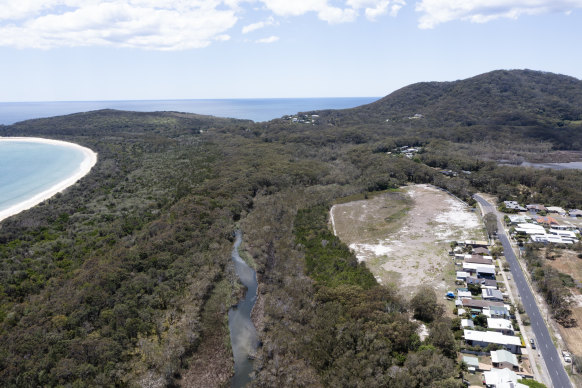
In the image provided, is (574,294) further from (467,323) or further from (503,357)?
(503,357)

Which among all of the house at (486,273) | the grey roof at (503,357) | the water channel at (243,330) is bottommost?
the water channel at (243,330)

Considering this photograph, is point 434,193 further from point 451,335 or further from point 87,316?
point 87,316

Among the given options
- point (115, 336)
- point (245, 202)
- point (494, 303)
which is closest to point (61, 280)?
point (115, 336)

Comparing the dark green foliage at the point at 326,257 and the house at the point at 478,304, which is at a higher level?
the dark green foliage at the point at 326,257

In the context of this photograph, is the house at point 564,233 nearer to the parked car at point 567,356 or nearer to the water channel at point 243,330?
the parked car at point 567,356

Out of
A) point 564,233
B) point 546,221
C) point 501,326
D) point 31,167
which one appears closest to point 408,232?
point 564,233

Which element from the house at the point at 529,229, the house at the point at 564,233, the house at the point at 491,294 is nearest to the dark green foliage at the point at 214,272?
the house at the point at 491,294

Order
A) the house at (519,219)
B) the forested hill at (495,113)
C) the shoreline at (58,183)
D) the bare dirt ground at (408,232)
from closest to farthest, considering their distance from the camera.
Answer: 1. the bare dirt ground at (408,232)
2. the house at (519,219)
3. the shoreline at (58,183)
4. the forested hill at (495,113)
